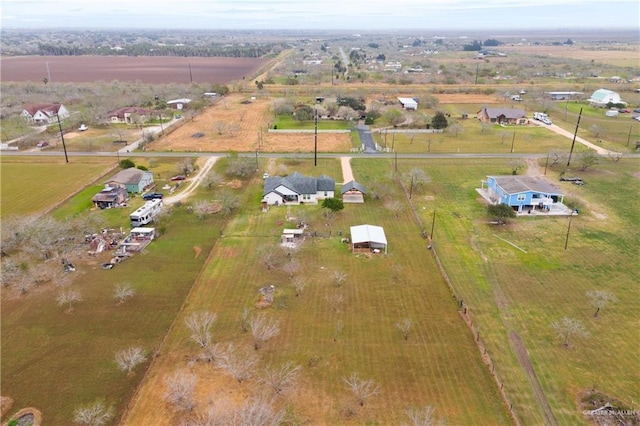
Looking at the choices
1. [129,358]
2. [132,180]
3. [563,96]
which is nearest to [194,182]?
[132,180]

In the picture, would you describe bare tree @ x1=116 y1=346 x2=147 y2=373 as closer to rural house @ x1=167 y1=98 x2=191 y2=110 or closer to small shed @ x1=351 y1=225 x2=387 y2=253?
small shed @ x1=351 y1=225 x2=387 y2=253

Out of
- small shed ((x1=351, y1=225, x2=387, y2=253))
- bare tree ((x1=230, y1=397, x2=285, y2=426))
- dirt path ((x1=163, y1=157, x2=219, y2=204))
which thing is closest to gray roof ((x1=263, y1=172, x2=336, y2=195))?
dirt path ((x1=163, y1=157, x2=219, y2=204))

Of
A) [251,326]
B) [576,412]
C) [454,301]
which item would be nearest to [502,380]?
[576,412]

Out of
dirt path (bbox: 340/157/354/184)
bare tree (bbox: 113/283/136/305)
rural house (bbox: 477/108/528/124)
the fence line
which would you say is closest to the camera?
the fence line

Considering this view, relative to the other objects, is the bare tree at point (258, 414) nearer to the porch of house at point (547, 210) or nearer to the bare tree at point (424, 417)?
the bare tree at point (424, 417)

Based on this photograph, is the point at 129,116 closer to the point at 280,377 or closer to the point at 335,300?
the point at 335,300

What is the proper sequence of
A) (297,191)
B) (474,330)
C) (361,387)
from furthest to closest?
(297,191), (474,330), (361,387)

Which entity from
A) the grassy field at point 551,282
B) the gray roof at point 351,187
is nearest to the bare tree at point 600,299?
the grassy field at point 551,282
